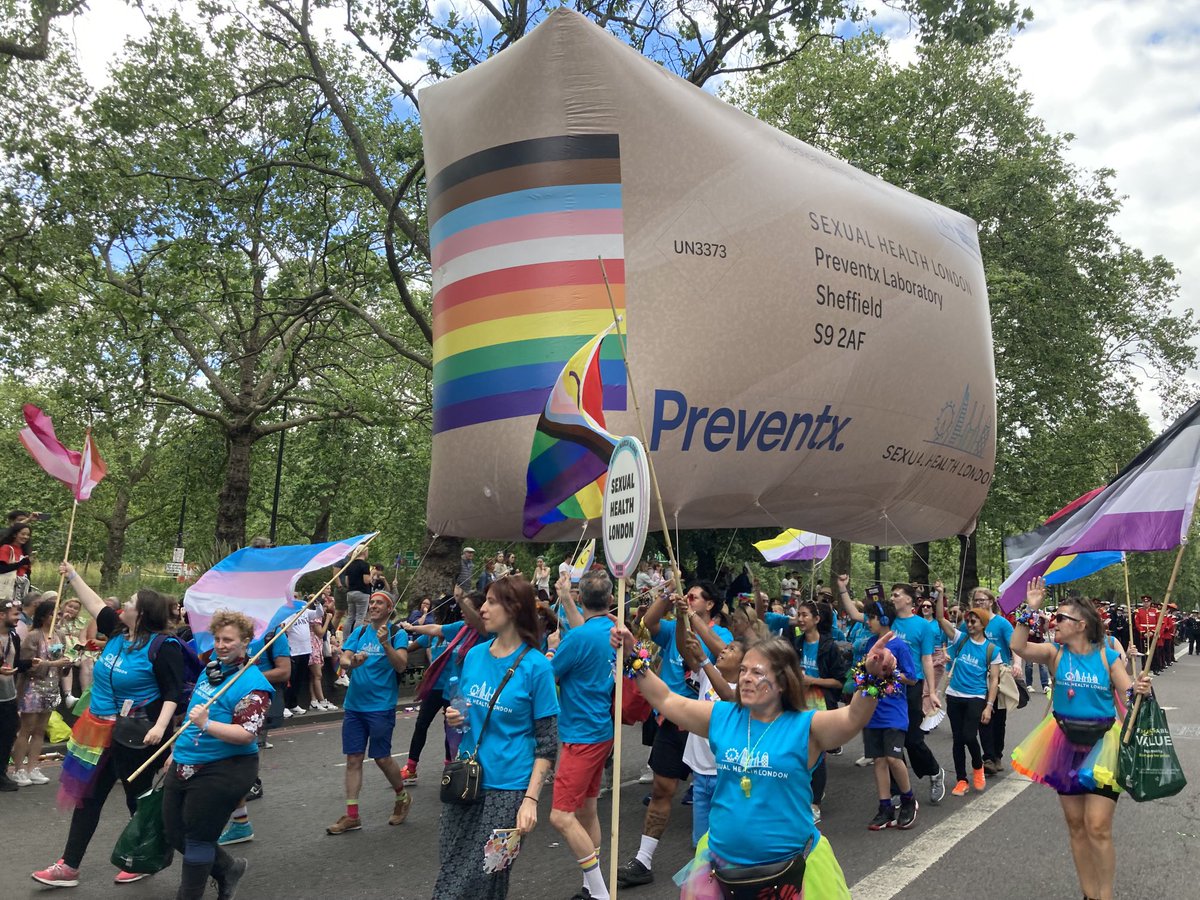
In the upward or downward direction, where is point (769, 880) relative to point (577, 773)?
upward

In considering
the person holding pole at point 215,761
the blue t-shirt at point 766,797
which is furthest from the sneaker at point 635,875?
the blue t-shirt at point 766,797

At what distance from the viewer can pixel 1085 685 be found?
559 centimetres

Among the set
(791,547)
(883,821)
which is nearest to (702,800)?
(883,821)

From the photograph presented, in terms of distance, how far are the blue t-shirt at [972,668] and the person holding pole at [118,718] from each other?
6306 mm

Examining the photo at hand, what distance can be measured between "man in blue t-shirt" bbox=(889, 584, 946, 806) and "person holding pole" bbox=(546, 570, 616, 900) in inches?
121

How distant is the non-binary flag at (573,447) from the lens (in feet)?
18.6

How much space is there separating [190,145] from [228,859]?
1241 centimetres

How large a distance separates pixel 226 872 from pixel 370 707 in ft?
6.60

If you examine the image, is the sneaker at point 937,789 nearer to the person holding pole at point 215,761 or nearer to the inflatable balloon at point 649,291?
the inflatable balloon at point 649,291

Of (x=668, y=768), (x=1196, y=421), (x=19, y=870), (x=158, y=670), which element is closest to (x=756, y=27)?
(x=1196, y=421)

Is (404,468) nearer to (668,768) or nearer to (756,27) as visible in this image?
(756,27)

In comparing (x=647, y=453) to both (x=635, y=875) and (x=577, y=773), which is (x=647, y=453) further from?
(x=635, y=875)

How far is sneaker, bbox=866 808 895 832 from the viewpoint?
7301 millimetres

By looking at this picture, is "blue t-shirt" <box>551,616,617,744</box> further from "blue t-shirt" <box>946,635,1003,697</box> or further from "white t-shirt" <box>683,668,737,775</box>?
"blue t-shirt" <box>946,635,1003,697</box>
